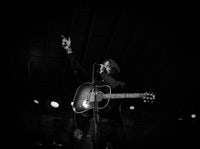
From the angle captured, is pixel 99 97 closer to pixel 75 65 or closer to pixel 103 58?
pixel 75 65

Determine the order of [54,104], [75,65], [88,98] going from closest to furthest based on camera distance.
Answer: [88,98]
[75,65]
[54,104]

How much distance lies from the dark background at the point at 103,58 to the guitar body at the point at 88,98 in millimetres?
1564

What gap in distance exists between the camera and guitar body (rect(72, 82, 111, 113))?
329 centimetres

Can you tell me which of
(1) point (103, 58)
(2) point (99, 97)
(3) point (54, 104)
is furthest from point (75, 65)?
(3) point (54, 104)

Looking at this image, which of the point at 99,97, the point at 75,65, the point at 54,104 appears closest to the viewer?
the point at 99,97

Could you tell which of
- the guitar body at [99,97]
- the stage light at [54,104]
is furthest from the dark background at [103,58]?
the guitar body at [99,97]

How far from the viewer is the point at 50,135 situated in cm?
721

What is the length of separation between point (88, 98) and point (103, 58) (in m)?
3.40

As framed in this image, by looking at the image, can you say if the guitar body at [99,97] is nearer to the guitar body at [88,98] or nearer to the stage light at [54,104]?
the guitar body at [88,98]

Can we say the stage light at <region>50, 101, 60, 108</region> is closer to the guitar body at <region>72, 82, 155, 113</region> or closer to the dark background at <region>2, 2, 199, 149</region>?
the dark background at <region>2, 2, 199, 149</region>

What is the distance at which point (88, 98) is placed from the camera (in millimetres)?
3443

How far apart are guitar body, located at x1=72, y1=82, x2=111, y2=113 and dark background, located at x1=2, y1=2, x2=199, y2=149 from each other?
1.56m

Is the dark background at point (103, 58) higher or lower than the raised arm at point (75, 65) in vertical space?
higher

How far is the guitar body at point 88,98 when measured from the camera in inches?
130
